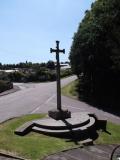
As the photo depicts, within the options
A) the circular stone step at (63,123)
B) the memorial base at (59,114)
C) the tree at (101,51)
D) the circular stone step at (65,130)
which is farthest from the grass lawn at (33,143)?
the tree at (101,51)

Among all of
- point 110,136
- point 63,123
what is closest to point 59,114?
point 63,123

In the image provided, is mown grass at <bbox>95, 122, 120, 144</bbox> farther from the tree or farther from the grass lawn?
the tree

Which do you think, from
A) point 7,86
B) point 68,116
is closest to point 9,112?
point 68,116

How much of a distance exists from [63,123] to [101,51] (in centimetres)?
2100

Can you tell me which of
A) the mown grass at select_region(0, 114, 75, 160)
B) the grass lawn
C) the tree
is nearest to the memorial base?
the grass lawn

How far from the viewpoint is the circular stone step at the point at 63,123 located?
20.5m

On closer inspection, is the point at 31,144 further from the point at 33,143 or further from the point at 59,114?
the point at 59,114

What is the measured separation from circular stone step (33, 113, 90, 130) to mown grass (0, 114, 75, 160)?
929mm

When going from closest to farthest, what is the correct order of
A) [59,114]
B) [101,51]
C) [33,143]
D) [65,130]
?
[33,143], [65,130], [59,114], [101,51]

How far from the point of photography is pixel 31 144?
55.4ft

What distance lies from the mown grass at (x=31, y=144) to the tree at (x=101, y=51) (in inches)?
762

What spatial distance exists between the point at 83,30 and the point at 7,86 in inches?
660

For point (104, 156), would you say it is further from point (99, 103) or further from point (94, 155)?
point (99, 103)

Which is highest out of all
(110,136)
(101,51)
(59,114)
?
(101,51)
